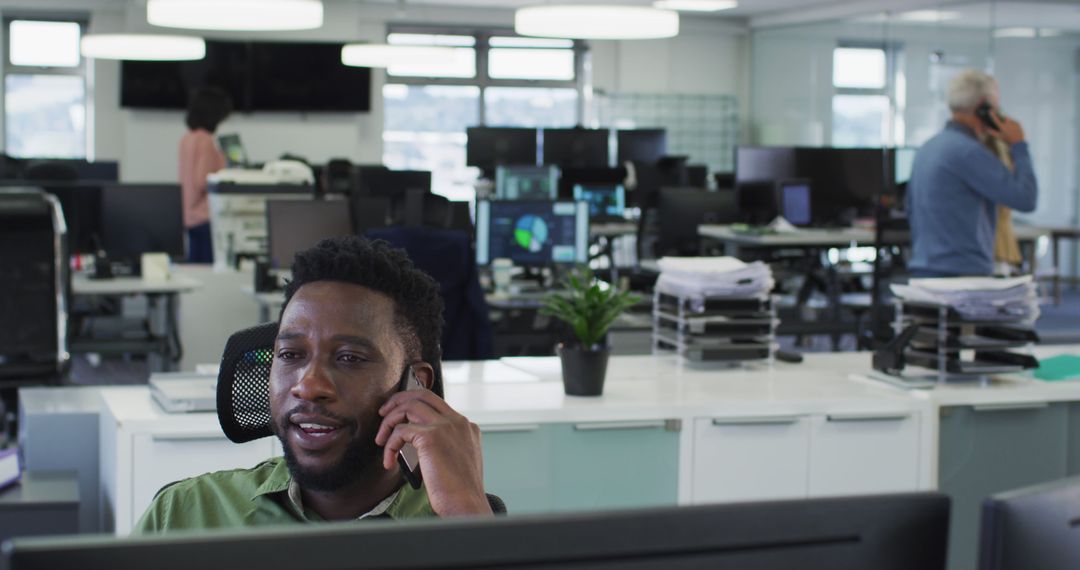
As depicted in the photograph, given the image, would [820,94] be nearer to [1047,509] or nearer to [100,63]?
[100,63]

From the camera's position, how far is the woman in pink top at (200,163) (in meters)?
8.45

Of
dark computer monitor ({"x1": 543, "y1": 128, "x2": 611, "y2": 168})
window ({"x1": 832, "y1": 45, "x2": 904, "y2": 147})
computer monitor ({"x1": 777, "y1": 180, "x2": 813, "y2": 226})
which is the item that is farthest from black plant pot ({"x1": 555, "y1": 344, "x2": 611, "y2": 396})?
window ({"x1": 832, "y1": 45, "x2": 904, "y2": 147})

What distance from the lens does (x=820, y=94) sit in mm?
14547

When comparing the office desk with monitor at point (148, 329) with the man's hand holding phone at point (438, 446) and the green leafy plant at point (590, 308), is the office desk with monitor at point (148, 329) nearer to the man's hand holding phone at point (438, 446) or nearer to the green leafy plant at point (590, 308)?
the green leafy plant at point (590, 308)

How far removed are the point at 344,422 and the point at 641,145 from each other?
11.5 meters

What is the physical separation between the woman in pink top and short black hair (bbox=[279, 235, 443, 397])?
695cm

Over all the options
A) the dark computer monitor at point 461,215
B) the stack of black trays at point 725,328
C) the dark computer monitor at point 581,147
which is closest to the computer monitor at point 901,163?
the dark computer monitor at point 581,147

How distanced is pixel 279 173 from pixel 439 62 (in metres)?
4.94

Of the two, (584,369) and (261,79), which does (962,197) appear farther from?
(261,79)

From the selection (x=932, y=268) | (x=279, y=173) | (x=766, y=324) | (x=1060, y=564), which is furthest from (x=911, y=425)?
(x=279, y=173)

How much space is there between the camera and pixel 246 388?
69.7 inches

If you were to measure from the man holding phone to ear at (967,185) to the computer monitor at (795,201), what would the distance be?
533 centimetres

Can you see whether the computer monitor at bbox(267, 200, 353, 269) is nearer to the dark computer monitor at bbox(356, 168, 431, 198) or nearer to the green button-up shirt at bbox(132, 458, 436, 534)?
the dark computer monitor at bbox(356, 168, 431, 198)

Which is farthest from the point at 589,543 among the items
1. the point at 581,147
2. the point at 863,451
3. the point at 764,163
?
the point at 581,147
